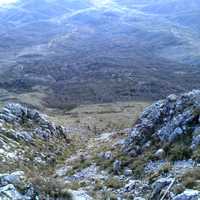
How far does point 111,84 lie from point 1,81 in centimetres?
4790

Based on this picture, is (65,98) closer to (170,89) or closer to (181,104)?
(170,89)

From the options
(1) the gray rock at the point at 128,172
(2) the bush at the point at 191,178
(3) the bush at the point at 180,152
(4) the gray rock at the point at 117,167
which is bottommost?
(4) the gray rock at the point at 117,167

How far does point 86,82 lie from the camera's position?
19125 centimetres

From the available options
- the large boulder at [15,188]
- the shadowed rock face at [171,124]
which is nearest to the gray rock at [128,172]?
the shadowed rock face at [171,124]

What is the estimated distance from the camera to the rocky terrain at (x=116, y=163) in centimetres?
1881

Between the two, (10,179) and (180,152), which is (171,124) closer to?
(180,152)

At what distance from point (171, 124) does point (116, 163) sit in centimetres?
496

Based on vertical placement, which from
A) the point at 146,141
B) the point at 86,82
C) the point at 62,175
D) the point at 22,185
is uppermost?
the point at 22,185

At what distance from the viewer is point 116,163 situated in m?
29.1

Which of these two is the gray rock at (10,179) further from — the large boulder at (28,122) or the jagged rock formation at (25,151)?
the large boulder at (28,122)

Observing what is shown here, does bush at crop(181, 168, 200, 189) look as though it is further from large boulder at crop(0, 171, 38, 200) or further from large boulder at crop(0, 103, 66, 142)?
large boulder at crop(0, 103, 66, 142)

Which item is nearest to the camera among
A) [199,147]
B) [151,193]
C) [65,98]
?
[151,193]

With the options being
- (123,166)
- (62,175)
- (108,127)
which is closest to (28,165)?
(62,175)

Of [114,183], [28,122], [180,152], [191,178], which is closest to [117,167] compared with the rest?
[180,152]
